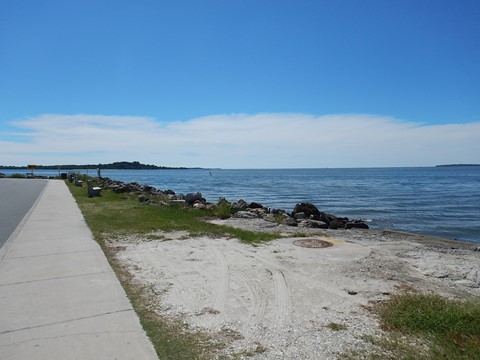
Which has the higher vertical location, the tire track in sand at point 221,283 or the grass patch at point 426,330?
the grass patch at point 426,330

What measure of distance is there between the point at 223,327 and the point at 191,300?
98 cm

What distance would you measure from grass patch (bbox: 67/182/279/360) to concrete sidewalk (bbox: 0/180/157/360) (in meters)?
0.16

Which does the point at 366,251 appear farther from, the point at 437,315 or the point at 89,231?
the point at 89,231

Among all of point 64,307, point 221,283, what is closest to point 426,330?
point 221,283

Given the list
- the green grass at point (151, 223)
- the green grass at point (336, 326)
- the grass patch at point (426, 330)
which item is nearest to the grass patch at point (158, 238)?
the green grass at point (151, 223)

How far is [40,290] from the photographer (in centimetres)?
528

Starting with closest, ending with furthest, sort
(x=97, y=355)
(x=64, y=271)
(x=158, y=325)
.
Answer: (x=97, y=355)
(x=158, y=325)
(x=64, y=271)

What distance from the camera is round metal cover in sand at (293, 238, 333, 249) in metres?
8.84

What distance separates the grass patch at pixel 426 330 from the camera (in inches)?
141

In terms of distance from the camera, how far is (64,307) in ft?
15.2

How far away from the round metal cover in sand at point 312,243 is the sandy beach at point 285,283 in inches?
0.9

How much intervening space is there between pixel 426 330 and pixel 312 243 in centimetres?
503

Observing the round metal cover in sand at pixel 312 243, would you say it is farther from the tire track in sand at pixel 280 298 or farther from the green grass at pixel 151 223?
the tire track in sand at pixel 280 298

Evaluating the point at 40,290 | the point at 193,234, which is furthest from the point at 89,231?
the point at 40,290
